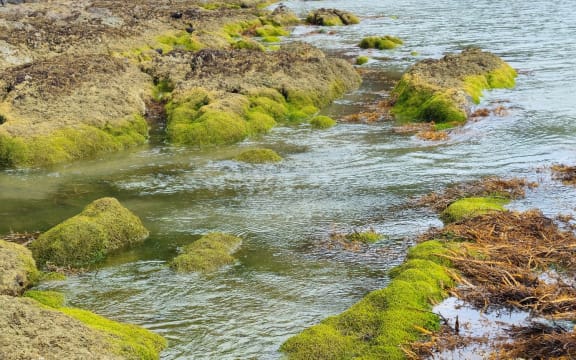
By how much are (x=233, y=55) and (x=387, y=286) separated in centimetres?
2861

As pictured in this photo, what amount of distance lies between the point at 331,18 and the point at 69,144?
187ft

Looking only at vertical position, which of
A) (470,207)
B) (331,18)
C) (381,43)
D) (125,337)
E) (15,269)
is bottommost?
(470,207)

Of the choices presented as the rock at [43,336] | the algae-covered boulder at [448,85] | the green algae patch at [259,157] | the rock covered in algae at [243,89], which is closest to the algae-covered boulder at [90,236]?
the rock at [43,336]

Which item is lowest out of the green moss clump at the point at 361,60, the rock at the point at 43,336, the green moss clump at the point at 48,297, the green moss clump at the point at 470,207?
the green moss clump at the point at 470,207

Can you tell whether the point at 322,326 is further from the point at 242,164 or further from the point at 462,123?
the point at 462,123

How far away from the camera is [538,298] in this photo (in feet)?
39.1

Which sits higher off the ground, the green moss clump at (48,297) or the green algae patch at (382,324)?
the green moss clump at (48,297)

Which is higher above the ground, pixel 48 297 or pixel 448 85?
pixel 448 85

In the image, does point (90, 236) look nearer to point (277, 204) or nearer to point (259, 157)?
point (277, 204)

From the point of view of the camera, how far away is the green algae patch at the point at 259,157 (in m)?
24.1

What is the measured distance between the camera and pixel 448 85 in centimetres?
3388

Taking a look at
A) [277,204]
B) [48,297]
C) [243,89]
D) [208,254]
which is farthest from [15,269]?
[243,89]

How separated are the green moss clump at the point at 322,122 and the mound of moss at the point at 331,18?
48759 millimetres

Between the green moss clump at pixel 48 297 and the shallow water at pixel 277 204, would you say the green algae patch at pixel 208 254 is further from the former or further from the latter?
the green moss clump at pixel 48 297
